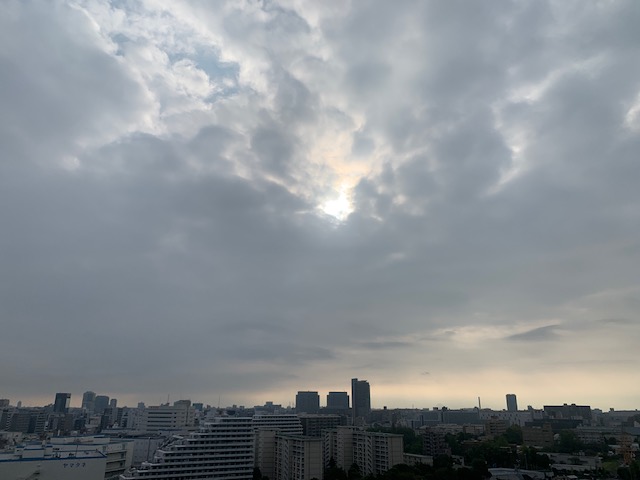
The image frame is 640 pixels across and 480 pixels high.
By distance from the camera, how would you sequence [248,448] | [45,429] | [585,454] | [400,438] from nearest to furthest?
[248,448]
[400,438]
[585,454]
[45,429]

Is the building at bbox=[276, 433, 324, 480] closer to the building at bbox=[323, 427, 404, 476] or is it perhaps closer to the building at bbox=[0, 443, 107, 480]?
the building at bbox=[323, 427, 404, 476]

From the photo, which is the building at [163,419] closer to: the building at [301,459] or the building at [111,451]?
the building at [111,451]

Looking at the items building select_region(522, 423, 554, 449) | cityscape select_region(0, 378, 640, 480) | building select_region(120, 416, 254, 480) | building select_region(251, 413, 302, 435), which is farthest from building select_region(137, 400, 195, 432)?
building select_region(522, 423, 554, 449)

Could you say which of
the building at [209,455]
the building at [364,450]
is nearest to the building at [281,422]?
the building at [364,450]

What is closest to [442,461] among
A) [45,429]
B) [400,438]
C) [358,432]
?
[400,438]

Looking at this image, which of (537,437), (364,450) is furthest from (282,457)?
(537,437)

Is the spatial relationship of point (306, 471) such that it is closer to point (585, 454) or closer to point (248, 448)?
point (248, 448)
